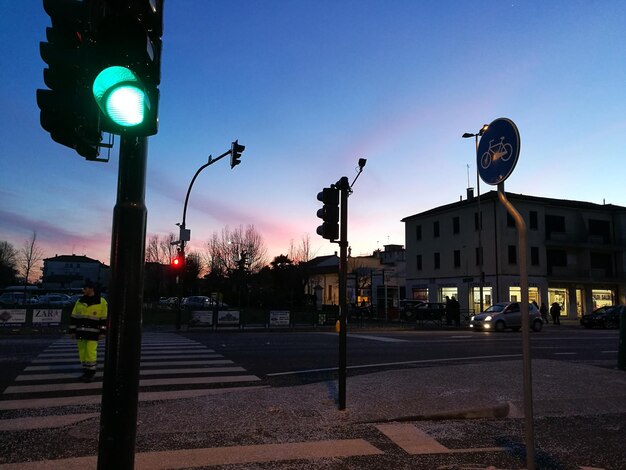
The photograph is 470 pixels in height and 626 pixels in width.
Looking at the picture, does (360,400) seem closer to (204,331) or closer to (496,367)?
(496,367)

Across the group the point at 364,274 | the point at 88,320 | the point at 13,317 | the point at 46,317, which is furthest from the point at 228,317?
the point at 364,274

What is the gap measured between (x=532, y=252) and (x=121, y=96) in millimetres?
45704

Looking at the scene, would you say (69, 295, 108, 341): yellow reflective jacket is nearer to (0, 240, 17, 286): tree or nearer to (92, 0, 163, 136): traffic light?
(92, 0, 163, 136): traffic light

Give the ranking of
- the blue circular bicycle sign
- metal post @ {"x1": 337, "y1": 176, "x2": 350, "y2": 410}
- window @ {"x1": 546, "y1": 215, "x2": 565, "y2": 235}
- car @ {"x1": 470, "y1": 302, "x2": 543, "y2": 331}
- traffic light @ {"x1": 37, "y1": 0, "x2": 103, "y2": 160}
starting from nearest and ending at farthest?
traffic light @ {"x1": 37, "y1": 0, "x2": 103, "y2": 160}, the blue circular bicycle sign, metal post @ {"x1": 337, "y1": 176, "x2": 350, "y2": 410}, car @ {"x1": 470, "y1": 302, "x2": 543, "y2": 331}, window @ {"x1": 546, "y1": 215, "x2": 565, "y2": 235}

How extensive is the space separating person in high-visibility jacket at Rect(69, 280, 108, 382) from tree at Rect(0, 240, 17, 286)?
93108mm

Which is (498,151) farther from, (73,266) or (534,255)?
(73,266)

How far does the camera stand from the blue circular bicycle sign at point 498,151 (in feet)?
13.4

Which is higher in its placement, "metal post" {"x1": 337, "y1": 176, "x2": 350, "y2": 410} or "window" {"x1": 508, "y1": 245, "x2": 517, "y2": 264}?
"window" {"x1": 508, "y1": 245, "x2": 517, "y2": 264}

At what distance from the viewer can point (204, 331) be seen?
23.0 metres

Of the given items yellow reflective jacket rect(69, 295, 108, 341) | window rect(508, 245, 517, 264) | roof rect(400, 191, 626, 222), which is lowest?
yellow reflective jacket rect(69, 295, 108, 341)

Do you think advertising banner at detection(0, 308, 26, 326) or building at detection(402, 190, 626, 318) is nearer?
advertising banner at detection(0, 308, 26, 326)

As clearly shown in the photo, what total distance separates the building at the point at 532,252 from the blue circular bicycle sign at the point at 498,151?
125 ft

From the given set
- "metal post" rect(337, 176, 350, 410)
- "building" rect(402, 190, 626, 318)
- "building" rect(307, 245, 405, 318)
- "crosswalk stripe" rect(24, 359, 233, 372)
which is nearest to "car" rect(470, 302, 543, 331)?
"building" rect(402, 190, 626, 318)

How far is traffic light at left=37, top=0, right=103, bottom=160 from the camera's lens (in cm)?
312
